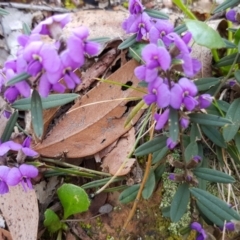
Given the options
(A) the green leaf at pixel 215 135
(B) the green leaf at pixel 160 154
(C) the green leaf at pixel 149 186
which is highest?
(A) the green leaf at pixel 215 135

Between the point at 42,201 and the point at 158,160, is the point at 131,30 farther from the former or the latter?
the point at 42,201

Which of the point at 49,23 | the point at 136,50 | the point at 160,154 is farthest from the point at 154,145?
the point at 49,23

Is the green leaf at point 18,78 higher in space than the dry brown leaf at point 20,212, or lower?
higher

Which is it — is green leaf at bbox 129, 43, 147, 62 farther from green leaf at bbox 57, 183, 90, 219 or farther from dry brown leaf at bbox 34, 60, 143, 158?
green leaf at bbox 57, 183, 90, 219

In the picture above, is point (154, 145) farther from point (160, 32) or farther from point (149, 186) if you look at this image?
point (160, 32)

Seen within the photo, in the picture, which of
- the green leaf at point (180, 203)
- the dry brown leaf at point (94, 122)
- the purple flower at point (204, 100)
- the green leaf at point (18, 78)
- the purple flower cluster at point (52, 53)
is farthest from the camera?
the dry brown leaf at point (94, 122)

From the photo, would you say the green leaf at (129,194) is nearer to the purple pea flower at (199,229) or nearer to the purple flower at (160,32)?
the purple pea flower at (199,229)

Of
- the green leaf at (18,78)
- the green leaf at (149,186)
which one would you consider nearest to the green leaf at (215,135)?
the green leaf at (149,186)
